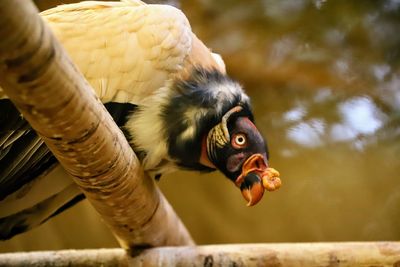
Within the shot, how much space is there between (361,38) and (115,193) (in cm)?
123

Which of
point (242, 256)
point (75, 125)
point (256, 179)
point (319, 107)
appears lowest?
point (319, 107)

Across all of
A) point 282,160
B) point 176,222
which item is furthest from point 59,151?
point 282,160

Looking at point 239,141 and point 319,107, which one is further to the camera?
point 319,107

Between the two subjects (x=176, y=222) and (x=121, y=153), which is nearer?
(x=121, y=153)

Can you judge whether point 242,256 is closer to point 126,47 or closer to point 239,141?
point 239,141

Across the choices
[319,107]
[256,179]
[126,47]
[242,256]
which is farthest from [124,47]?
[319,107]

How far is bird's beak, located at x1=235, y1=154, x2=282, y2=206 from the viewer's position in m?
1.13

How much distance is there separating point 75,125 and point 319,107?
1352mm

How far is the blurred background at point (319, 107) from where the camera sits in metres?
2.05

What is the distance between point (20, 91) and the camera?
0.74 metres

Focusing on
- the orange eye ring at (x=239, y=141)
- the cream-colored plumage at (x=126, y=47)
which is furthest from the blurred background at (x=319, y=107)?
the orange eye ring at (x=239, y=141)

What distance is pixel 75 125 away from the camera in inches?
33.6

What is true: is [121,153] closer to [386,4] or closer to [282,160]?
[282,160]

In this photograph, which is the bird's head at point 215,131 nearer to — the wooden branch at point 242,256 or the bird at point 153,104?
the bird at point 153,104
